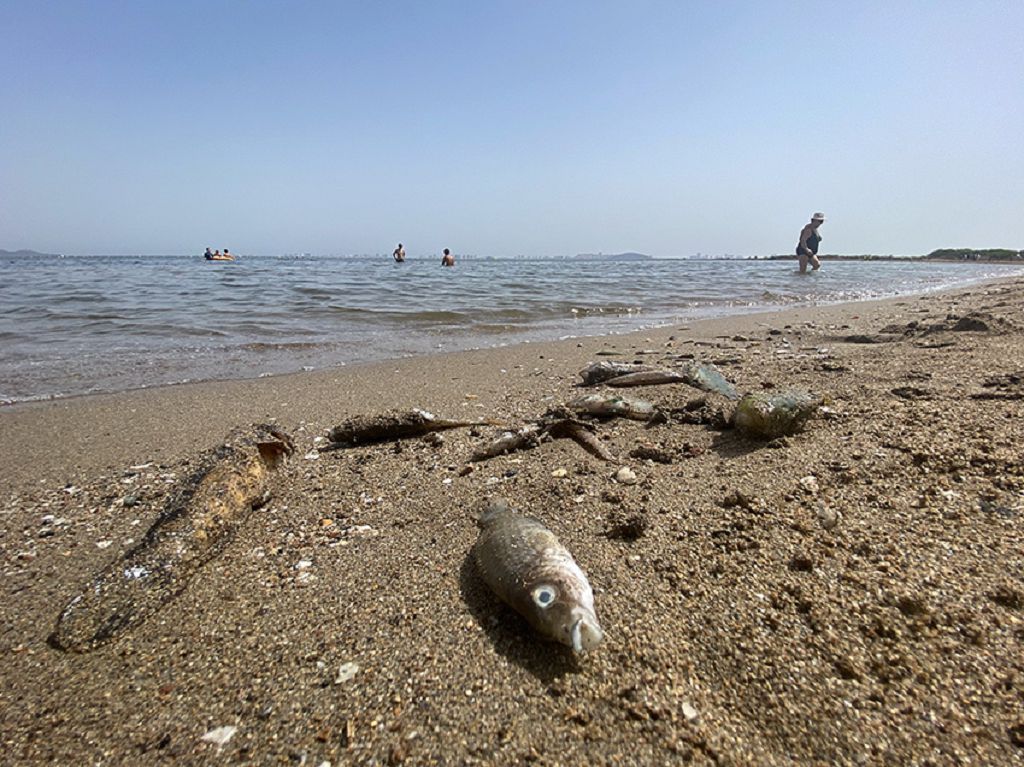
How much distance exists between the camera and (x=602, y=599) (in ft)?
6.56

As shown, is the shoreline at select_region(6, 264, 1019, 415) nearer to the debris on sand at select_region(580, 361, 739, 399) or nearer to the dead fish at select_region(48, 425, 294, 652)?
the debris on sand at select_region(580, 361, 739, 399)

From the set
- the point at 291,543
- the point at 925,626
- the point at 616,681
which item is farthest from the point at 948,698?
the point at 291,543

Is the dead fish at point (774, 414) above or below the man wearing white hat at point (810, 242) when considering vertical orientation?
below

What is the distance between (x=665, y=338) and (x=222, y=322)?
347 inches

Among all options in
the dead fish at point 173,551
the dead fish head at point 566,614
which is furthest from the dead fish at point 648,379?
the dead fish head at point 566,614

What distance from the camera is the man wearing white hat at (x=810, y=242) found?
24.2m

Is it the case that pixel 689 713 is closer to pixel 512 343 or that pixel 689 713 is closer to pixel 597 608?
pixel 597 608

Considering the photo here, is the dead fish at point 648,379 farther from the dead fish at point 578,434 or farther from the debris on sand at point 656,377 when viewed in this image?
the dead fish at point 578,434

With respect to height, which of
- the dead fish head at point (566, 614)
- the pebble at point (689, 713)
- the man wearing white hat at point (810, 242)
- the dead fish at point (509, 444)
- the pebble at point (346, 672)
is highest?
the man wearing white hat at point (810, 242)

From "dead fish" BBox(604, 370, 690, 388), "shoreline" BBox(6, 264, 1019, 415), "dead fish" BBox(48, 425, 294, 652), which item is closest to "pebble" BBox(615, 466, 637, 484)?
"dead fish" BBox(604, 370, 690, 388)

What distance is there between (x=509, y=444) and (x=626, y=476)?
89 centimetres

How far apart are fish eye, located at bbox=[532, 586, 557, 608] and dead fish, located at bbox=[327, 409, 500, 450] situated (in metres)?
2.38

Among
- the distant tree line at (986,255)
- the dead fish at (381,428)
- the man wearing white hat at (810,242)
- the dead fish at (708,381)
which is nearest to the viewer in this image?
the dead fish at (381,428)

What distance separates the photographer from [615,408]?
4.07 m
